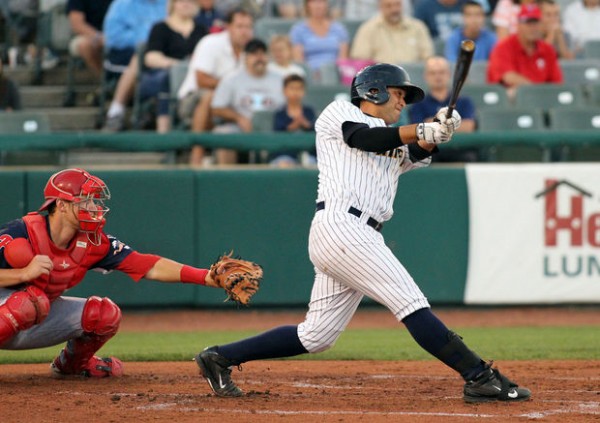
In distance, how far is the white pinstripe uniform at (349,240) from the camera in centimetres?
514

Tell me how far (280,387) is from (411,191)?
12.3ft

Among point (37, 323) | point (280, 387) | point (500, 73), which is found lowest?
point (280, 387)

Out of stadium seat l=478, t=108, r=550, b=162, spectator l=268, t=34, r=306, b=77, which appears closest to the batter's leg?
stadium seat l=478, t=108, r=550, b=162

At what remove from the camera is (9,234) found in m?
5.73

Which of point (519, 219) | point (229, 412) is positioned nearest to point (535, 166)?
point (519, 219)

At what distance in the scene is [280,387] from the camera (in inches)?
233

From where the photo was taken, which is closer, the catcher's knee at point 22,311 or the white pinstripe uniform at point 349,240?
the white pinstripe uniform at point 349,240

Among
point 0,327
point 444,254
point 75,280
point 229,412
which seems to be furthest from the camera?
point 444,254

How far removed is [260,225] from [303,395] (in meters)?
3.73

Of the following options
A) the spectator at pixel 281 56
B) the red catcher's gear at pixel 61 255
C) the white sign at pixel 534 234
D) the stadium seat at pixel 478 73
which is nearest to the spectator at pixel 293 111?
the spectator at pixel 281 56

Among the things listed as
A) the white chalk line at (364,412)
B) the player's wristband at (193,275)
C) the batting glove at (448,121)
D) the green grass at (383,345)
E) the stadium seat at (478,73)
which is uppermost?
the stadium seat at (478,73)

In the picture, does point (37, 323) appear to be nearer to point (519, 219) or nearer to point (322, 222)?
point (322, 222)

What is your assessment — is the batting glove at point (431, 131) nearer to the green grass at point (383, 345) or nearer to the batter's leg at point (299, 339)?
the batter's leg at point (299, 339)

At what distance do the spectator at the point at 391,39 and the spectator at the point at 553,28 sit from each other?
1445mm
